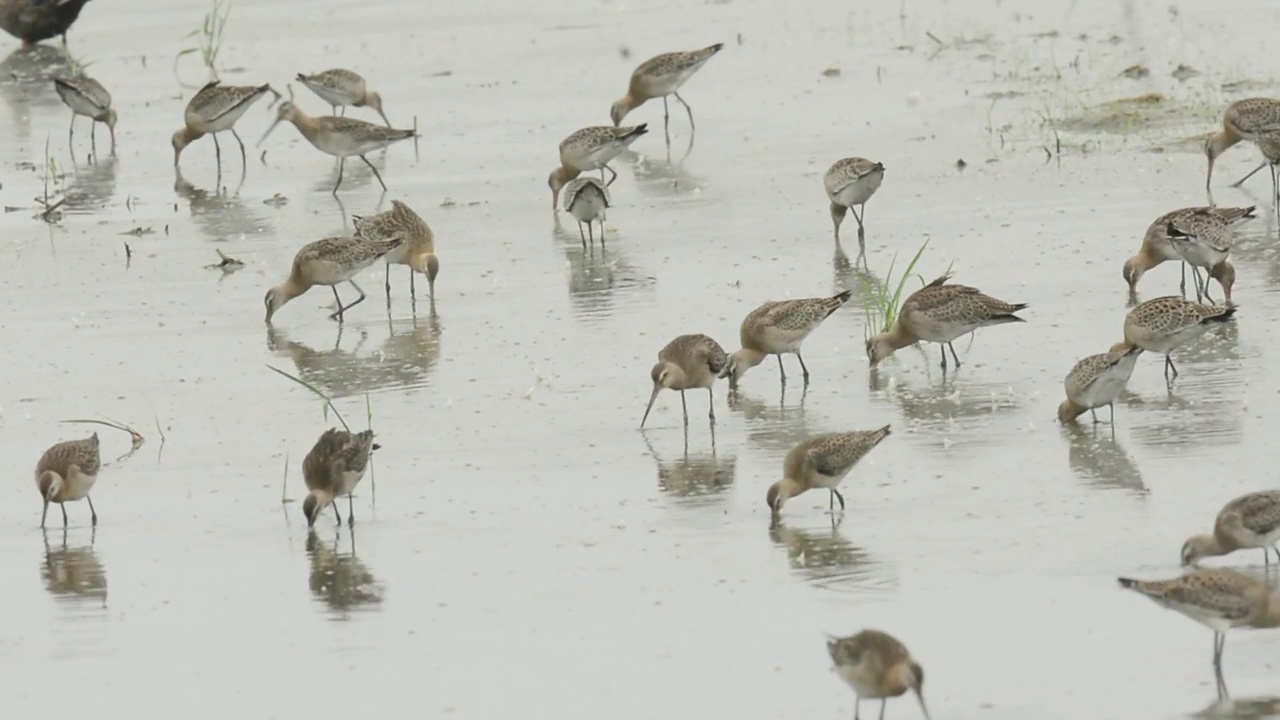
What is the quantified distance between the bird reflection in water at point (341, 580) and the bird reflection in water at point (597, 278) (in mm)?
4310

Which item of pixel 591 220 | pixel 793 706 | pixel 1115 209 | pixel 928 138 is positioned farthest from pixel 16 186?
pixel 793 706

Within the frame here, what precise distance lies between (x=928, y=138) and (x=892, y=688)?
11209mm

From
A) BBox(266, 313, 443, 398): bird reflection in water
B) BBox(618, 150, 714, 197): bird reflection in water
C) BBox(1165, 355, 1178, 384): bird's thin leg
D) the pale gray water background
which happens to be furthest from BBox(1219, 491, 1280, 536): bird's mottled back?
BBox(618, 150, 714, 197): bird reflection in water

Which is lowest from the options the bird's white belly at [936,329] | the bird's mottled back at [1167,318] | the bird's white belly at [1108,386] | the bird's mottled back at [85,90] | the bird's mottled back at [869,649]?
the bird's mottled back at [869,649]

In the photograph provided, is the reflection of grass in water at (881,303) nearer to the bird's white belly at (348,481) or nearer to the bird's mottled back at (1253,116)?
the bird's mottled back at (1253,116)

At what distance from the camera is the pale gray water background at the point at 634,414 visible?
27.5 ft

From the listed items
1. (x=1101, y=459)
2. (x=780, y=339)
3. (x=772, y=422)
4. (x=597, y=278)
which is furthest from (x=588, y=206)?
(x=1101, y=459)

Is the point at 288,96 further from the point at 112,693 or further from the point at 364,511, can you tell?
the point at 112,693

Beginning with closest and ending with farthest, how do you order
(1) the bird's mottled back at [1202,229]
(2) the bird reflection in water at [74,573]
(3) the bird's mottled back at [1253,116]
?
1. (2) the bird reflection in water at [74,573]
2. (1) the bird's mottled back at [1202,229]
3. (3) the bird's mottled back at [1253,116]

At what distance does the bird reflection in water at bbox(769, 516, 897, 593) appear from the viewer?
900 centimetres

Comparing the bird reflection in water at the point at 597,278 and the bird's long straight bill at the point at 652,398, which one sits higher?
the bird reflection in water at the point at 597,278

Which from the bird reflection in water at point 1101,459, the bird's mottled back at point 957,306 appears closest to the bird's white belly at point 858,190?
the bird's mottled back at point 957,306

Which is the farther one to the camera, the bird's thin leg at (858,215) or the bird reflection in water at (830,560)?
the bird's thin leg at (858,215)

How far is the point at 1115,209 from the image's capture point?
15547mm
